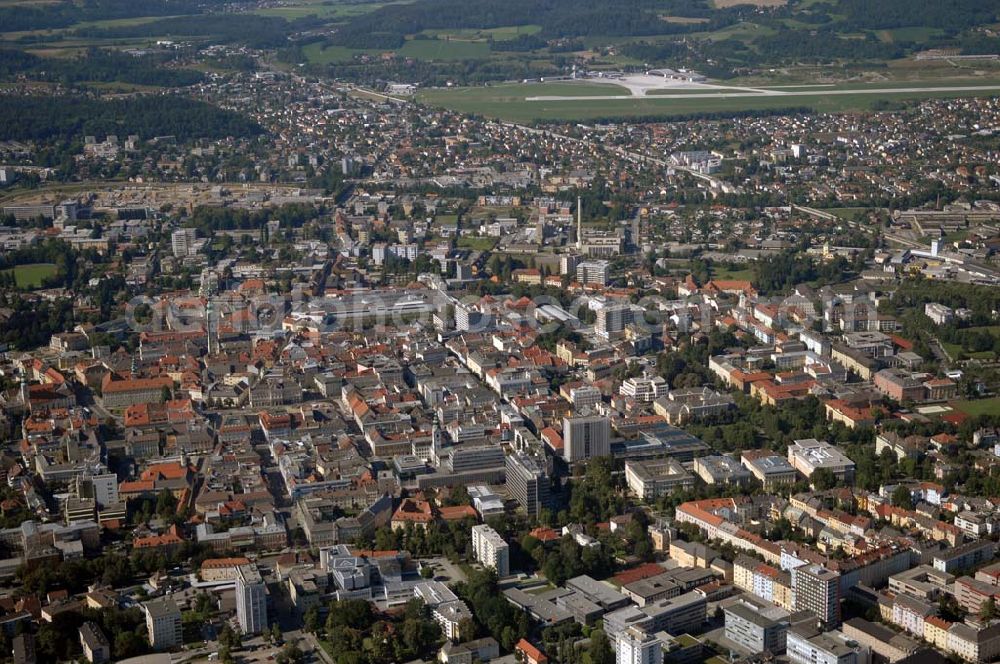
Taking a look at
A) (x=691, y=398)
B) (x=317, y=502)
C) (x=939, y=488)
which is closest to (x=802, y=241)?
(x=691, y=398)

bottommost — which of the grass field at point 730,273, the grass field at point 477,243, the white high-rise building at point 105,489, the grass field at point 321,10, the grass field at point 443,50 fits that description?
the grass field at point 730,273

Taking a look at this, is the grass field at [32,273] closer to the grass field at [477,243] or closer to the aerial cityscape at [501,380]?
the aerial cityscape at [501,380]

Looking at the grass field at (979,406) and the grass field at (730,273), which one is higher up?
the grass field at (730,273)

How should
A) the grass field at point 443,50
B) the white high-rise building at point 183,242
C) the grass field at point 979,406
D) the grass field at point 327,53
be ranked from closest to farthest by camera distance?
the grass field at point 979,406
the white high-rise building at point 183,242
the grass field at point 327,53
the grass field at point 443,50

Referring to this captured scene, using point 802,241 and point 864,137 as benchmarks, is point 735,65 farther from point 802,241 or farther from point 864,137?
point 802,241

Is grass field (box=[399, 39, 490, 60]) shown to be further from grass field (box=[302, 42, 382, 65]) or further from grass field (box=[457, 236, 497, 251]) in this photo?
grass field (box=[457, 236, 497, 251])

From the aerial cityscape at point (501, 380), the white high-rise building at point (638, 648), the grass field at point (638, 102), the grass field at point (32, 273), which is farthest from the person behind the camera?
the grass field at point (638, 102)

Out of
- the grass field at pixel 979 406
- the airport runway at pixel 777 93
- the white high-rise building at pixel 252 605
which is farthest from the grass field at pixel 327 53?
the white high-rise building at pixel 252 605
